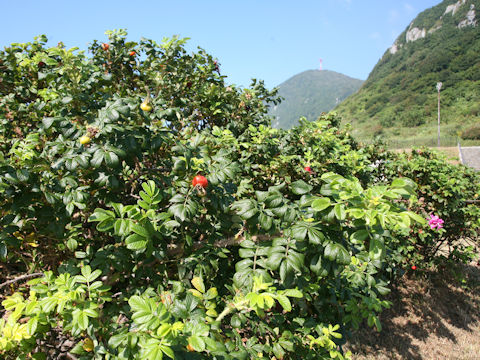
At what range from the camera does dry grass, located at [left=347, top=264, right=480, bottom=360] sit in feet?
10.1

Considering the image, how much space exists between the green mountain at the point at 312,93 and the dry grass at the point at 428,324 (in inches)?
4641

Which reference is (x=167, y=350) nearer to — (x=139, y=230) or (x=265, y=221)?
(x=139, y=230)

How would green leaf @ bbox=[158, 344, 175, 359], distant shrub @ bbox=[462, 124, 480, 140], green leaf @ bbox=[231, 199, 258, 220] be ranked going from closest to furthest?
green leaf @ bbox=[158, 344, 175, 359]
green leaf @ bbox=[231, 199, 258, 220]
distant shrub @ bbox=[462, 124, 480, 140]

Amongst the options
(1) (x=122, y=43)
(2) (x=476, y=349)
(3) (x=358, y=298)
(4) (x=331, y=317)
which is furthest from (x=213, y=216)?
(2) (x=476, y=349)

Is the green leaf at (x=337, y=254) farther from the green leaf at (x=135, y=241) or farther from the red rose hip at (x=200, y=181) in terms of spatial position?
the green leaf at (x=135, y=241)

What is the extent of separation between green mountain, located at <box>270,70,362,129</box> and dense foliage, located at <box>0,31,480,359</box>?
12087cm

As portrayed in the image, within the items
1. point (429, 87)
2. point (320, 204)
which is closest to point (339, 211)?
point (320, 204)

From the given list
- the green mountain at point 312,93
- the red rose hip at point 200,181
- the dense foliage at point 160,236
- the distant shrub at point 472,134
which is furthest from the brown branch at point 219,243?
the green mountain at point 312,93

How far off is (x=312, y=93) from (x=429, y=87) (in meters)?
103

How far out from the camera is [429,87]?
52.4m

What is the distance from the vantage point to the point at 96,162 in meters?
1.13

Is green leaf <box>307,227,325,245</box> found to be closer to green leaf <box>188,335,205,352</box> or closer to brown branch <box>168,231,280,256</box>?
brown branch <box>168,231,280,256</box>

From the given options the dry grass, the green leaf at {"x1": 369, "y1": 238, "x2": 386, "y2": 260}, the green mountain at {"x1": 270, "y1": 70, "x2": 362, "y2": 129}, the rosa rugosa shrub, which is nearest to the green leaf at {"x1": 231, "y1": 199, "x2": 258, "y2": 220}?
the green leaf at {"x1": 369, "y1": 238, "x2": 386, "y2": 260}

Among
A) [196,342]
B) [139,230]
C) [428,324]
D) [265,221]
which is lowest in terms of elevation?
[428,324]
